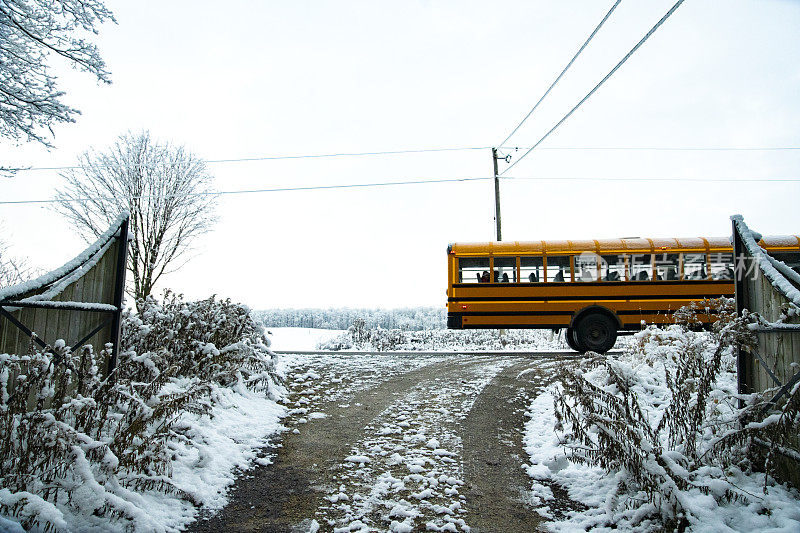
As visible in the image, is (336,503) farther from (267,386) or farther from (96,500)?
(267,386)

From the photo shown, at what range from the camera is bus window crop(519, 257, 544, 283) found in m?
11.1

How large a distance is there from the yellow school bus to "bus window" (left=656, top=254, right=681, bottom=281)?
0.9 inches

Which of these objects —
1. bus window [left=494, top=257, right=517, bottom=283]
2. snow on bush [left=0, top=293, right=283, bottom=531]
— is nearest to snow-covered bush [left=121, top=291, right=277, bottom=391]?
snow on bush [left=0, top=293, right=283, bottom=531]

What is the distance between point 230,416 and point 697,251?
1073 cm

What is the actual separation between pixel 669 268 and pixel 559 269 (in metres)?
2.53

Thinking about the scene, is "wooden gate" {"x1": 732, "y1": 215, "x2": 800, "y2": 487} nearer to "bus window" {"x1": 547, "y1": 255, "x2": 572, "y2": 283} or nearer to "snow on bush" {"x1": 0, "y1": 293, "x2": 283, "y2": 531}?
"snow on bush" {"x1": 0, "y1": 293, "x2": 283, "y2": 531}

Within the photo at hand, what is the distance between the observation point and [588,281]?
1084 cm

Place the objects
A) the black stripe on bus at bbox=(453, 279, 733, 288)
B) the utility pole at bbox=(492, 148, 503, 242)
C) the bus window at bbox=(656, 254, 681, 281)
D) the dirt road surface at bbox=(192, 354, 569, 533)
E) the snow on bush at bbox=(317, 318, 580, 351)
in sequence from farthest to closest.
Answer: the utility pole at bbox=(492, 148, 503, 242) → the snow on bush at bbox=(317, 318, 580, 351) → the bus window at bbox=(656, 254, 681, 281) → the black stripe on bus at bbox=(453, 279, 733, 288) → the dirt road surface at bbox=(192, 354, 569, 533)

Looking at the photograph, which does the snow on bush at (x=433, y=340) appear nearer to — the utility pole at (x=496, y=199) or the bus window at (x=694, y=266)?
the utility pole at (x=496, y=199)

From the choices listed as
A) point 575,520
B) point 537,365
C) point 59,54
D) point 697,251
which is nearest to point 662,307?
point 697,251

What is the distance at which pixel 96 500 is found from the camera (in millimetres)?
2703

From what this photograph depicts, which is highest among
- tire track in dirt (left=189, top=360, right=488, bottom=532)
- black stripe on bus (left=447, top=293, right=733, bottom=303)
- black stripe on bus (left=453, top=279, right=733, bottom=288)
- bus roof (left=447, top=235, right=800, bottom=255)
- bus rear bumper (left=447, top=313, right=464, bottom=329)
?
bus roof (left=447, top=235, right=800, bottom=255)

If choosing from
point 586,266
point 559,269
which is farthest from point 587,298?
point 559,269

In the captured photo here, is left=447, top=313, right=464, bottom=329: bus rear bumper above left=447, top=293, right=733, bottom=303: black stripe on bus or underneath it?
underneath
